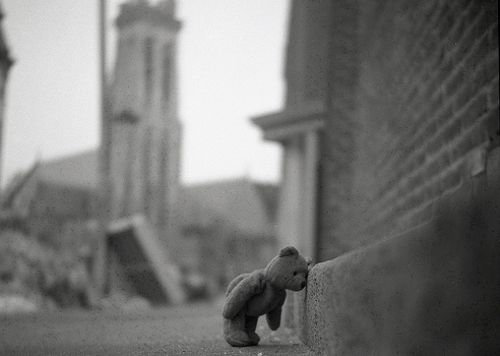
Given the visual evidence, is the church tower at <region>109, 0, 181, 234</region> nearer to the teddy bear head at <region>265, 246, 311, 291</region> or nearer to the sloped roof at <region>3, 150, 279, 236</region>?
the sloped roof at <region>3, 150, 279, 236</region>

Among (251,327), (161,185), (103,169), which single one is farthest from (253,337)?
(161,185)

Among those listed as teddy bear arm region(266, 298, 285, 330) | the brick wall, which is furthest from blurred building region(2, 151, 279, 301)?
teddy bear arm region(266, 298, 285, 330)

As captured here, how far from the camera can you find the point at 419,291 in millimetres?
1728

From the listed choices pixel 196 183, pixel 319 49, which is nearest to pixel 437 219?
pixel 319 49

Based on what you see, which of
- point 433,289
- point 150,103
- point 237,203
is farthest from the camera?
point 150,103

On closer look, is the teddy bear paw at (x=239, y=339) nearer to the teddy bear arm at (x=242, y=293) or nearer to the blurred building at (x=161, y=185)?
the teddy bear arm at (x=242, y=293)

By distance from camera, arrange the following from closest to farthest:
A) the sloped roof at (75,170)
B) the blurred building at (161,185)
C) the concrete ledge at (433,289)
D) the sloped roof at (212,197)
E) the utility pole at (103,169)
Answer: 1. the concrete ledge at (433,289)
2. the utility pole at (103,169)
3. the blurred building at (161,185)
4. the sloped roof at (75,170)
5. the sloped roof at (212,197)

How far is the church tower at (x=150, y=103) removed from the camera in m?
63.7

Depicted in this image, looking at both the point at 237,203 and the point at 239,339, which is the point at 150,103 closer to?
the point at 237,203

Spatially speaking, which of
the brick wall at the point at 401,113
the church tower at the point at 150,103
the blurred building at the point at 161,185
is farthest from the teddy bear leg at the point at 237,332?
the church tower at the point at 150,103

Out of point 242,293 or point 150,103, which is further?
point 150,103

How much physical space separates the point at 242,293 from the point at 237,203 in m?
56.9

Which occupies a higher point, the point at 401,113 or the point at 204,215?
the point at 401,113

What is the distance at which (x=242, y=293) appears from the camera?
8.20 ft
